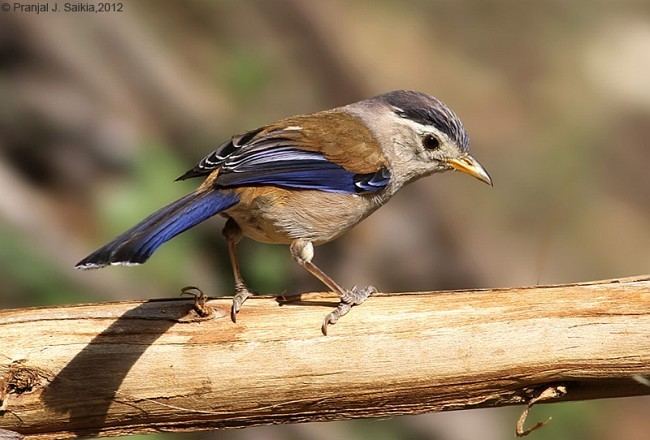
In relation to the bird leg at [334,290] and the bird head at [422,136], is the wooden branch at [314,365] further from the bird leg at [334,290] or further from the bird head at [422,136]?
the bird head at [422,136]

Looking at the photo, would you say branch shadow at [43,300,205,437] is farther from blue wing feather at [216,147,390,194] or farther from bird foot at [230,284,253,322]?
blue wing feather at [216,147,390,194]

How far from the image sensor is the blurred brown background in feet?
25.3

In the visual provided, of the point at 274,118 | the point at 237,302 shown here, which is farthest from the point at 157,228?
Result: the point at 274,118

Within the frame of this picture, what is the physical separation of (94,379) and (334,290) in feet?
4.02

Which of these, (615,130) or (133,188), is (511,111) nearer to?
(615,130)

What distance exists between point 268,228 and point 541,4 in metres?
9.01

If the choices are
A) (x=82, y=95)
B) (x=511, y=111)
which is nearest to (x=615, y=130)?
(x=511, y=111)

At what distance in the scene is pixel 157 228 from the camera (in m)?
4.32

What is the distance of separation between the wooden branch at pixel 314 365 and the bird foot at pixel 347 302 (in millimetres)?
43

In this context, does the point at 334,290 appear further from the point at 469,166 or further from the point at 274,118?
the point at 274,118

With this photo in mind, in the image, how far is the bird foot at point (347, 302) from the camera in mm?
4277

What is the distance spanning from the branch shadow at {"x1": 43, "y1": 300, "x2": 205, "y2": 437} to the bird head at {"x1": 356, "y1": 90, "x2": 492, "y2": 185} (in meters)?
1.93

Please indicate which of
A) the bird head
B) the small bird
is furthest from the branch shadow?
the bird head

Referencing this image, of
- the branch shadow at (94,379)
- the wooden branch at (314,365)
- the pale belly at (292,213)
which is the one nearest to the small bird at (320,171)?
the pale belly at (292,213)
